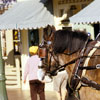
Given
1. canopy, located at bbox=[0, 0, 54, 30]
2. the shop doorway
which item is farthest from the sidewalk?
canopy, located at bbox=[0, 0, 54, 30]

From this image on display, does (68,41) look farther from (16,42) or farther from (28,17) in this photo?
(16,42)

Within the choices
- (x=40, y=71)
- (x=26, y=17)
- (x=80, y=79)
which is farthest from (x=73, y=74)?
(x=26, y=17)

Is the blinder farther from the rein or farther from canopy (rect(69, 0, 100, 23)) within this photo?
canopy (rect(69, 0, 100, 23))

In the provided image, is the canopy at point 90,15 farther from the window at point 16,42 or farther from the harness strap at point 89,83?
the window at point 16,42

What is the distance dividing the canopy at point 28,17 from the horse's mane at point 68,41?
226 inches

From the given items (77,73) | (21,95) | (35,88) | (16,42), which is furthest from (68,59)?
(16,42)

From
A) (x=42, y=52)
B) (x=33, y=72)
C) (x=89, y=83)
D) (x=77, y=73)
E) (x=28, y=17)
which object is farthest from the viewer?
(x=28, y=17)

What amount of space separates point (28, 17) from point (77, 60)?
6304mm

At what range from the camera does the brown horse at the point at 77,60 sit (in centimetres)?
490

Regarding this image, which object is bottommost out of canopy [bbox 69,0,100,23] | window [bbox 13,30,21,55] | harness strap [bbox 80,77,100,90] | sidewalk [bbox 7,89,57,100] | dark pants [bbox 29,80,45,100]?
sidewalk [bbox 7,89,57,100]

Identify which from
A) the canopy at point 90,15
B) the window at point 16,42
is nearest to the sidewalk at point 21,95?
the window at point 16,42

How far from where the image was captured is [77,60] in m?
5.07

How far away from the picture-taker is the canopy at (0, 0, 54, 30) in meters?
11.0

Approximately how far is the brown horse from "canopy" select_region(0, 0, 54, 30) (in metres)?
5.69
